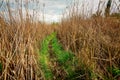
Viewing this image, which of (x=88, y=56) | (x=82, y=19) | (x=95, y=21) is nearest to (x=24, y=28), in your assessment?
(x=88, y=56)

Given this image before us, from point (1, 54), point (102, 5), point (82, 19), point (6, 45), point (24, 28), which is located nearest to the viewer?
point (1, 54)

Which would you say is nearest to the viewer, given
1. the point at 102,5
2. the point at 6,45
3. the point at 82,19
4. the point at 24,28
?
the point at 6,45

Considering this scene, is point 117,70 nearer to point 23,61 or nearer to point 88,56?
point 88,56

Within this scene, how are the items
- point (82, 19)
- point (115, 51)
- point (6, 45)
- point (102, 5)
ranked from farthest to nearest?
point (82, 19) → point (102, 5) → point (115, 51) → point (6, 45)

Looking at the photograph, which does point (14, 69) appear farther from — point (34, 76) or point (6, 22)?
point (6, 22)

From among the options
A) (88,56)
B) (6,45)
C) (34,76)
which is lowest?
(34,76)

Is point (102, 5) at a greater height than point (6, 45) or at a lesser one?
greater

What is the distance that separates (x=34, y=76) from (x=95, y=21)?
2162 mm

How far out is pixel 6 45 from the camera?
3588 millimetres

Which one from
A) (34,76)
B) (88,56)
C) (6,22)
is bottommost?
(34,76)

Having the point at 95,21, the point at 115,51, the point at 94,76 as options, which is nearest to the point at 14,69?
the point at 94,76

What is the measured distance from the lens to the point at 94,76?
3.54 metres

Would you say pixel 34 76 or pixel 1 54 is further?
pixel 34 76

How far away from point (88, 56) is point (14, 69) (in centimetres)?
130
